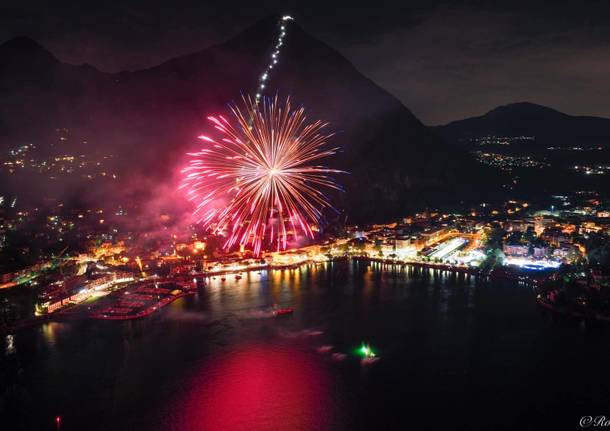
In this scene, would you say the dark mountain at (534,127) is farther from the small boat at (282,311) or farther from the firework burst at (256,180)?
the small boat at (282,311)

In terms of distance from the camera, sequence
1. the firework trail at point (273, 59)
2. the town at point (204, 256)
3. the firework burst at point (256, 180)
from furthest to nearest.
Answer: the firework trail at point (273, 59), the firework burst at point (256, 180), the town at point (204, 256)

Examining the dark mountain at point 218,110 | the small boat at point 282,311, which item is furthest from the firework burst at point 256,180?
the small boat at point 282,311

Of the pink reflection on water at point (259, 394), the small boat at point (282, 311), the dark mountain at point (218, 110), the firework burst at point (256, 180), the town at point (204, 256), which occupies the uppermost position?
the dark mountain at point (218, 110)

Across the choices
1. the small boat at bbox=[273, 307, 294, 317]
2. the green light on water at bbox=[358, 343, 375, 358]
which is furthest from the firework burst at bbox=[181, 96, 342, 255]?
the green light on water at bbox=[358, 343, 375, 358]

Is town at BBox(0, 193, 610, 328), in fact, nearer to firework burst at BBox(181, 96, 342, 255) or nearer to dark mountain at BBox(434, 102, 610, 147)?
firework burst at BBox(181, 96, 342, 255)

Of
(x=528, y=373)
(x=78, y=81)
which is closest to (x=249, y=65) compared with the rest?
(x=78, y=81)

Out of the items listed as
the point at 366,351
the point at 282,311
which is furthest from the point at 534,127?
the point at 366,351
